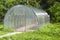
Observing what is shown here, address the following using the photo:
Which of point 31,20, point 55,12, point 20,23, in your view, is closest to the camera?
point 31,20

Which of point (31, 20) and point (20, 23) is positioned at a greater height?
point (31, 20)

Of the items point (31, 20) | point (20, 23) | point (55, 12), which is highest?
point (31, 20)

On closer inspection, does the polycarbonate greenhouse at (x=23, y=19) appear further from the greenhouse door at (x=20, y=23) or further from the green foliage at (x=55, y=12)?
the green foliage at (x=55, y=12)

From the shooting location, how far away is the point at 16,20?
2069cm

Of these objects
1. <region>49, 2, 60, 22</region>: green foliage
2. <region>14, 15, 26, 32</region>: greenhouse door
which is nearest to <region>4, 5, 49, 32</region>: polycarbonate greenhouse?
<region>14, 15, 26, 32</region>: greenhouse door

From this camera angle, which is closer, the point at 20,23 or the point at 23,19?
the point at 23,19

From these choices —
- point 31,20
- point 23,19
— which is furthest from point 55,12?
point 31,20

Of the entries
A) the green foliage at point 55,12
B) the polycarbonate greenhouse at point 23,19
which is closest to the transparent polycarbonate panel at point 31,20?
the polycarbonate greenhouse at point 23,19

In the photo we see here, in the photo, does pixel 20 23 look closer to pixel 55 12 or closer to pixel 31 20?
pixel 31 20

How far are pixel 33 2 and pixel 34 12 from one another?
43.2ft

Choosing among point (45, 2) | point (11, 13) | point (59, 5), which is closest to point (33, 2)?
point (45, 2)

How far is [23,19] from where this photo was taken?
20.4 m

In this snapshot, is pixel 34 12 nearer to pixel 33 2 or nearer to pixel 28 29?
pixel 28 29

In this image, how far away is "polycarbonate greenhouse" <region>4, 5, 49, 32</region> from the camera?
774 inches
